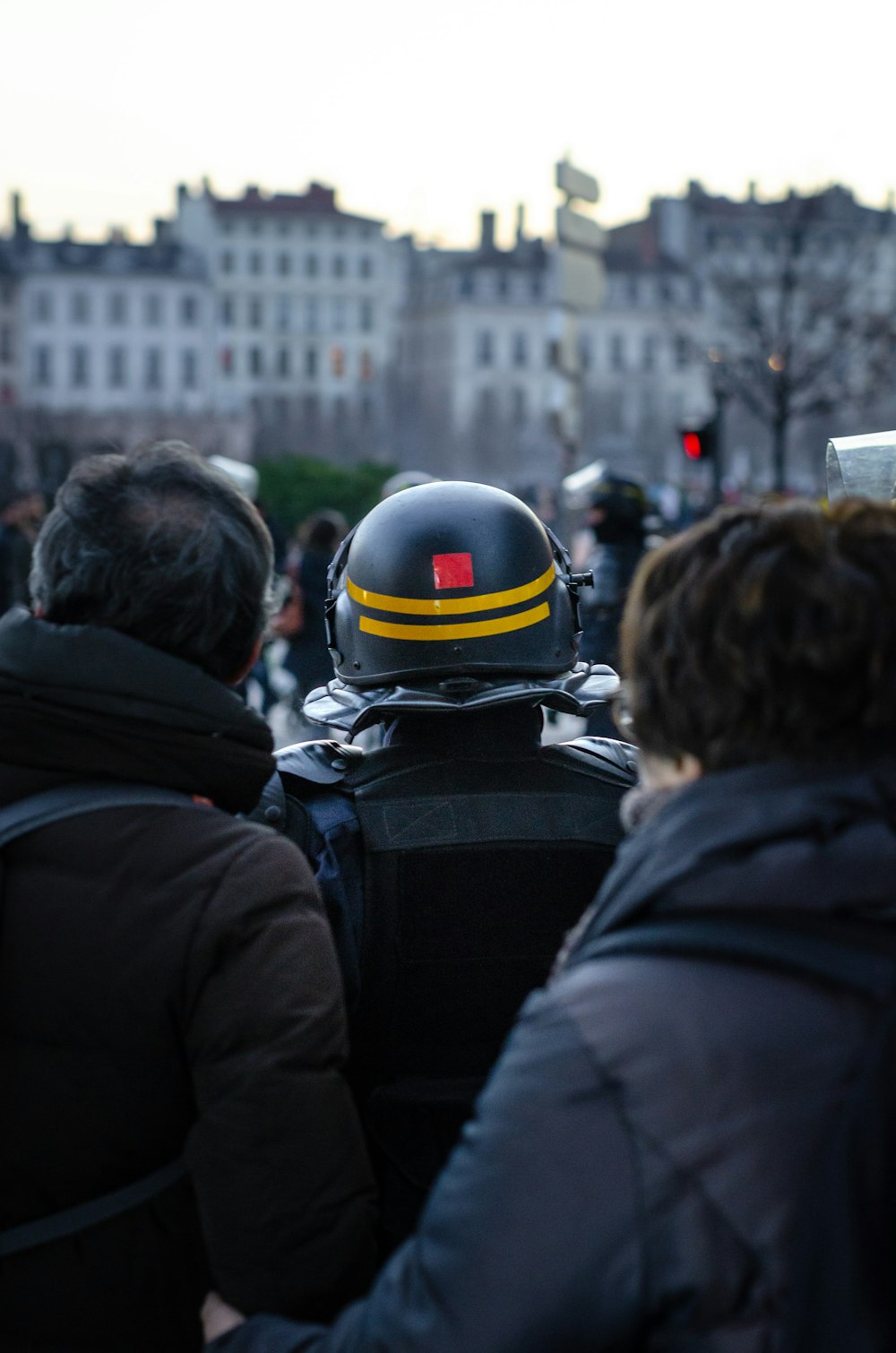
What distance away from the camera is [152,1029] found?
64.7 inches

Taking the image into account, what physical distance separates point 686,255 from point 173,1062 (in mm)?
101586

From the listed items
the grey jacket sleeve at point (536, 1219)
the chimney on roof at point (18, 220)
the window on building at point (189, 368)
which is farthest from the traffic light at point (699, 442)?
the chimney on roof at point (18, 220)

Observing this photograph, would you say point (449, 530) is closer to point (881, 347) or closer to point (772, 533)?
point (772, 533)

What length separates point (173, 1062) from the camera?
1.67 meters

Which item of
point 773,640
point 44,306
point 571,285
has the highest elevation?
point 571,285

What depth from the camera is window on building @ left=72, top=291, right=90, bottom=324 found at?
311ft

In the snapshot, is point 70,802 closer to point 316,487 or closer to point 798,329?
point 798,329

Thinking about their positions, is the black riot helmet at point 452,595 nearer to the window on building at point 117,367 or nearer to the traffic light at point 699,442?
the traffic light at point 699,442

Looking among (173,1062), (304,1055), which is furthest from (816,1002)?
(173,1062)

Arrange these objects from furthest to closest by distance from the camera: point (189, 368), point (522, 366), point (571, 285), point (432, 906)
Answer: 1. point (522, 366)
2. point (189, 368)
3. point (571, 285)
4. point (432, 906)

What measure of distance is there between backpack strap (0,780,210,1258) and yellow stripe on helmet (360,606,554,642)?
1.04m

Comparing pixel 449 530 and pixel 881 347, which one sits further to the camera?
pixel 881 347

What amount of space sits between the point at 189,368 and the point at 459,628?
96.7m

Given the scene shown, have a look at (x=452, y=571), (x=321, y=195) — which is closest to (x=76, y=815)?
(x=452, y=571)
